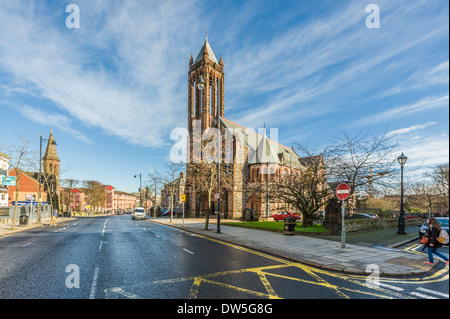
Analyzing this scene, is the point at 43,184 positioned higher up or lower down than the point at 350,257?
higher up

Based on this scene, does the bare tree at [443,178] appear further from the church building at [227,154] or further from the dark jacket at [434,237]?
the dark jacket at [434,237]

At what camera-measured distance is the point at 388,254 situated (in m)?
9.95

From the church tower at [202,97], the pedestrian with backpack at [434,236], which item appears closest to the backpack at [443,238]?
the pedestrian with backpack at [434,236]

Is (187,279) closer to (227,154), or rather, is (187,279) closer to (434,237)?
(434,237)

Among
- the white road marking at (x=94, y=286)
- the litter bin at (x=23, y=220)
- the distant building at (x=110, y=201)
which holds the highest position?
the white road marking at (x=94, y=286)

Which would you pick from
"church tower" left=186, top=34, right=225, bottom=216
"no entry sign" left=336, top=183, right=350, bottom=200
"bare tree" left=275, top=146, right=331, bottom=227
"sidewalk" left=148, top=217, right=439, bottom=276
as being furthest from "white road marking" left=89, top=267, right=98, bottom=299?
"church tower" left=186, top=34, right=225, bottom=216

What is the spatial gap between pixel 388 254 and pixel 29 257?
14630 mm

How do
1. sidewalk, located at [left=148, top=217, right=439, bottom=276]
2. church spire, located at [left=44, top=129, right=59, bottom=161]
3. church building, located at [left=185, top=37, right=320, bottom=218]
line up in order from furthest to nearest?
church spire, located at [left=44, top=129, right=59, bottom=161]
church building, located at [left=185, top=37, right=320, bottom=218]
sidewalk, located at [left=148, top=217, right=439, bottom=276]

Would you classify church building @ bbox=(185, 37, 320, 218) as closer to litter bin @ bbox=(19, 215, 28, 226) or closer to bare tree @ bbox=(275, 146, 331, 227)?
bare tree @ bbox=(275, 146, 331, 227)

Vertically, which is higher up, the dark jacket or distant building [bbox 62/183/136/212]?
the dark jacket

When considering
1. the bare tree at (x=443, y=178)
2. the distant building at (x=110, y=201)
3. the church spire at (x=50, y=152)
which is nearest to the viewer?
the bare tree at (x=443, y=178)

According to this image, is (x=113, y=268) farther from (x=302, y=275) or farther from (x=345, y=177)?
(x=345, y=177)

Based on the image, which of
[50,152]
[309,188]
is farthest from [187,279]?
[50,152]
